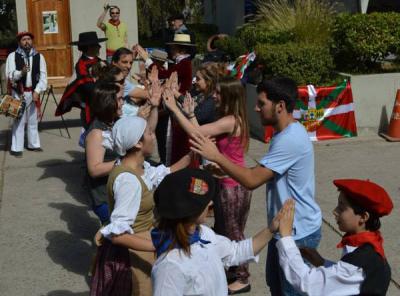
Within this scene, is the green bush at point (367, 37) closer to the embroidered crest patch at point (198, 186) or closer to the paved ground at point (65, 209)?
the paved ground at point (65, 209)

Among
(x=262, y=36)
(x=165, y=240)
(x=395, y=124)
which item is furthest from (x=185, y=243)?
(x=262, y=36)

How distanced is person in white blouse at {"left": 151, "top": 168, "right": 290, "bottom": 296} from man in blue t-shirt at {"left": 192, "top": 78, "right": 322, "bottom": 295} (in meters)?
0.94

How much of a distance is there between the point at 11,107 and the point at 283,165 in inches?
262

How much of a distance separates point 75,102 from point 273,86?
15.7 ft

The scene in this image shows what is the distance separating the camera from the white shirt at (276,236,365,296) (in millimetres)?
2870

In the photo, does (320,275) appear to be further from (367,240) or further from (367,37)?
(367,37)

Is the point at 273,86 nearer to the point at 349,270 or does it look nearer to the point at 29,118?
the point at 349,270

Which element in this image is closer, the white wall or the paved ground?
the paved ground

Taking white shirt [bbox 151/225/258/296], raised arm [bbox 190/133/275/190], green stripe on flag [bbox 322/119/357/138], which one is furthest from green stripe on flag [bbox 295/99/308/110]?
white shirt [bbox 151/225/258/296]

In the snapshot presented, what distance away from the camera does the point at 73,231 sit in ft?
22.6

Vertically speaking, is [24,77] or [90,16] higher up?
[90,16]

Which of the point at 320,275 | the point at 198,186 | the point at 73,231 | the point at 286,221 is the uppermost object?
the point at 198,186

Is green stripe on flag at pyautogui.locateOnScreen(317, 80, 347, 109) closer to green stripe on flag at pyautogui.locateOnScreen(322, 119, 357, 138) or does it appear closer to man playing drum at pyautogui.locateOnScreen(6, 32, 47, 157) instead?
green stripe on flag at pyautogui.locateOnScreen(322, 119, 357, 138)

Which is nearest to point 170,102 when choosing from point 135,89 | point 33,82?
point 135,89
